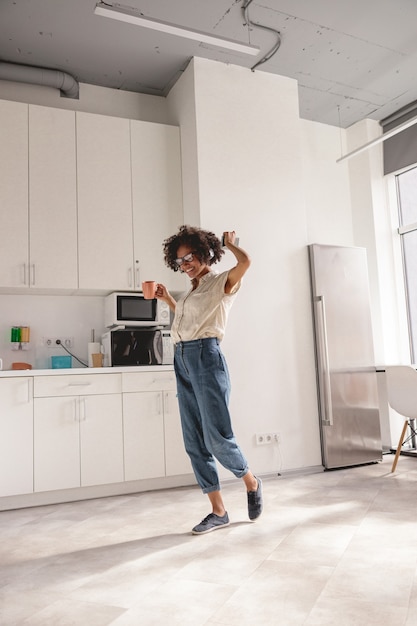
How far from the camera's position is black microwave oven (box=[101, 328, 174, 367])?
13.4ft

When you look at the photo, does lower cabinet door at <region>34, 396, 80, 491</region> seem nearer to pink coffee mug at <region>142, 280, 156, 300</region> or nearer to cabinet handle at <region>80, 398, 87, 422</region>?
cabinet handle at <region>80, 398, 87, 422</region>

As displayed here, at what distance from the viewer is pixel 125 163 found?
4.39 m

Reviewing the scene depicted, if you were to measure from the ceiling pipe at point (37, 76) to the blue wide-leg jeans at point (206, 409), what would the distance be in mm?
2789

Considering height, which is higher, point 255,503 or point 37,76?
point 37,76

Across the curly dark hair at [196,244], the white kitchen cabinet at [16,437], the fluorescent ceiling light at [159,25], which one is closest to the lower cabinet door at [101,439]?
the white kitchen cabinet at [16,437]

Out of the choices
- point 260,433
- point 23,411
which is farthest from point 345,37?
point 23,411

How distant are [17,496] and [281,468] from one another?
1.94 meters

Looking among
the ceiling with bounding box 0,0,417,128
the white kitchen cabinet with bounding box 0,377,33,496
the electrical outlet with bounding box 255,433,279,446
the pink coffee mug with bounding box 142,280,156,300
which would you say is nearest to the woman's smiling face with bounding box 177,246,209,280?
the pink coffee mug with bounding box 142,280,156,300

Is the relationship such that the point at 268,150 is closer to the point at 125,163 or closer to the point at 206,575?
the point at 125,163

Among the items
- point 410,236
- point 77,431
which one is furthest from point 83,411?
point 410,236

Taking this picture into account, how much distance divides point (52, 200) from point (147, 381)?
1.53m

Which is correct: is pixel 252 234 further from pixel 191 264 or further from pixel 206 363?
pixel 206 363

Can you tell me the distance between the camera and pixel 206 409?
8.78 feet

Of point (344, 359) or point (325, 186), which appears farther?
point (325, 186)
